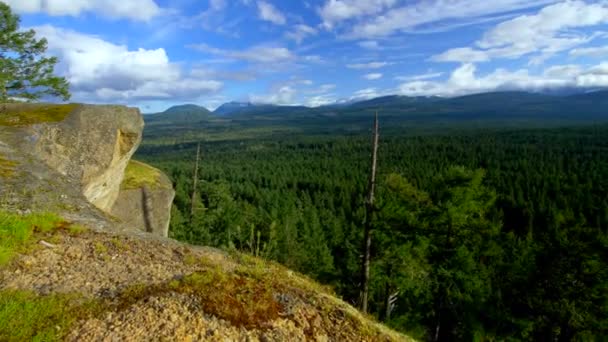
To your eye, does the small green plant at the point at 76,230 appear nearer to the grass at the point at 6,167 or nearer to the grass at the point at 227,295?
the grass at the point at 227,295

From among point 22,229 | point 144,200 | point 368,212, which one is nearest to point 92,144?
point 144,200

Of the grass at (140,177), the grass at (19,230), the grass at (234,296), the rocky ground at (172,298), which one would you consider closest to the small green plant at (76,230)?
the grass at (19,230)

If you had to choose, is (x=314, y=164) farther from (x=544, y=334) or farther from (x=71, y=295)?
(x=71, y=295)

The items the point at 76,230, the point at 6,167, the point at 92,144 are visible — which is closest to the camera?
the point at 76,230

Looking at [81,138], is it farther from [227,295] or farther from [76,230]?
[227,295]

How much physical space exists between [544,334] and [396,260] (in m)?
11.6

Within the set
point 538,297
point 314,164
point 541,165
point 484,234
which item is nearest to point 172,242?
point 484,234

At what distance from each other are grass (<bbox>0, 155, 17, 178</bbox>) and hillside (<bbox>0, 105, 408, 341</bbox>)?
3.9 inches

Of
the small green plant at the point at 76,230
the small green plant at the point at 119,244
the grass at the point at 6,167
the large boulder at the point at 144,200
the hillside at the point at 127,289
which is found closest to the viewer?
the hillside at the point at 127,289

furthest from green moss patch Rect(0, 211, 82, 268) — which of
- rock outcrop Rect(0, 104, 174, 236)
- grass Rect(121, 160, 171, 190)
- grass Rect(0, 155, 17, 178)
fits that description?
grass Rect(121, 160, 171, 190)

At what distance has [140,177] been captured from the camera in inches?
→ 1141

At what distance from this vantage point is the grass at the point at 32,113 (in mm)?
17828

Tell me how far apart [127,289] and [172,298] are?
93 centimetres

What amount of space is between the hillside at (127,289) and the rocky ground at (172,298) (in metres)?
0.02
